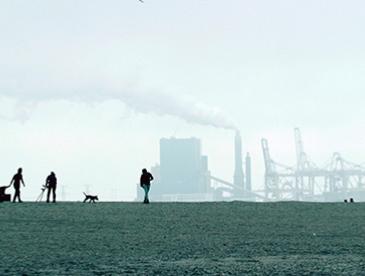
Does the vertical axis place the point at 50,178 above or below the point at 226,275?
above

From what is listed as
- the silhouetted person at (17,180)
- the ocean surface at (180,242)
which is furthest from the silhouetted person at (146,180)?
the silhouetted person at (17,180)

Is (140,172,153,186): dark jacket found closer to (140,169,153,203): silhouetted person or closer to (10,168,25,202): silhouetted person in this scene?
(140,169,153,203): silhouetted person

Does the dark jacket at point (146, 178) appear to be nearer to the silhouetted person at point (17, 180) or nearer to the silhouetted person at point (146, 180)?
the silhouetted person at point (146, 180)

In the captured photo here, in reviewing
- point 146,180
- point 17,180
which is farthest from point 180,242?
point 17,180

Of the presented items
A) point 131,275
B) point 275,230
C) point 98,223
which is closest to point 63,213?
point 98,223

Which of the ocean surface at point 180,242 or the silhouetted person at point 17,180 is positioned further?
the silhouetted person at point 17,180

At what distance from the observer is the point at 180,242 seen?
50.2 feet

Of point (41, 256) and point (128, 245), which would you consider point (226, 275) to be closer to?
point (41, 256)

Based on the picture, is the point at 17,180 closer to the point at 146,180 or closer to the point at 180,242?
the point at 146,180

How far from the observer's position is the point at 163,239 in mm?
15938

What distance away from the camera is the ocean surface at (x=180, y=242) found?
35.8ft

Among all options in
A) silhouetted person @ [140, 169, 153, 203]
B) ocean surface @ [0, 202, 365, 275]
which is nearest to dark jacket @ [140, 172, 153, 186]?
silhouetted person @ [140, 169, 153, 203]

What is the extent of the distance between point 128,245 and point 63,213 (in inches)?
399

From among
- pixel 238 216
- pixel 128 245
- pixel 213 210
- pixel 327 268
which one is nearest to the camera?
pixel 327 268
